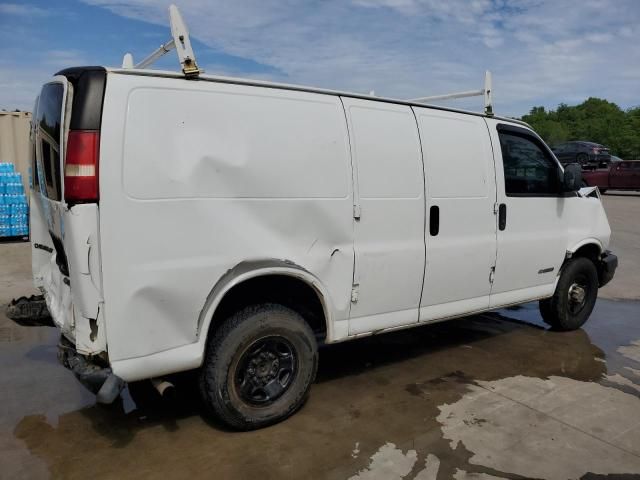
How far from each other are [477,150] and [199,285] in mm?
A: 2665

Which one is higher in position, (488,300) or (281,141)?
(281,141)

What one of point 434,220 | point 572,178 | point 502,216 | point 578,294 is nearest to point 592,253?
point 578,294

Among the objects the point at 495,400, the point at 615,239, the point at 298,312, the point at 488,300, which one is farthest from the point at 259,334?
the point at 615,239

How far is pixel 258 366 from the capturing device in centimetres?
344

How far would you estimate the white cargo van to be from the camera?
284cm

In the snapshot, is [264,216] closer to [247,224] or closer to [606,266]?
[247,224]

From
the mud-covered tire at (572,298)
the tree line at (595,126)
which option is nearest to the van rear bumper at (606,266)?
Result: the mud-covered tire at (572,298)

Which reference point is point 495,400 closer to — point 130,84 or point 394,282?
point 394,282

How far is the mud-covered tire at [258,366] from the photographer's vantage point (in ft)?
10.6

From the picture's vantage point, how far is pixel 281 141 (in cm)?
337

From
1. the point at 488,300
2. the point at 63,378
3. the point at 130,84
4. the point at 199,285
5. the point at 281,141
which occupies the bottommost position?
the point at 63,378

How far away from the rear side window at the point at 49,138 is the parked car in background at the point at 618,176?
22.2 m

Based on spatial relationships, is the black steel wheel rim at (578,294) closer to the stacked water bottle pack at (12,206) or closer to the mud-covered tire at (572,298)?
the mud-covered tire at (572,298)

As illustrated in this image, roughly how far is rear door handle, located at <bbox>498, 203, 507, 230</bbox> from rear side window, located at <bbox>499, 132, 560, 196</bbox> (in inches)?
5.4
